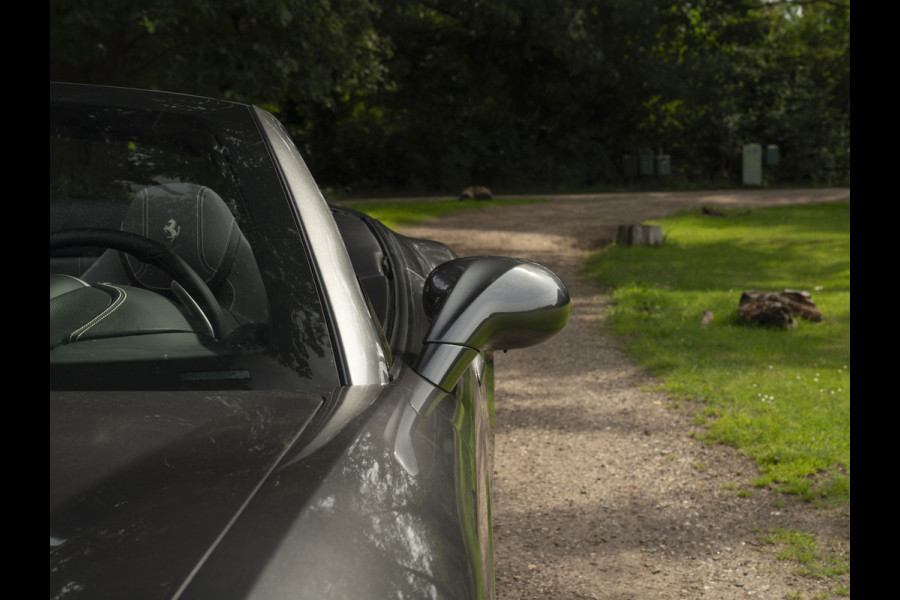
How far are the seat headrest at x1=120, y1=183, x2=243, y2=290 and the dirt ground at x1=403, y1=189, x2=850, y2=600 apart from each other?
5.85 ft

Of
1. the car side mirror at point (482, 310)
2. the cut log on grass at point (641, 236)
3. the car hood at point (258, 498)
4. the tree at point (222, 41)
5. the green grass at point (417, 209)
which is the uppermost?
the tree at point (222, 41)

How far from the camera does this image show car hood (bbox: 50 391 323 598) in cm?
107

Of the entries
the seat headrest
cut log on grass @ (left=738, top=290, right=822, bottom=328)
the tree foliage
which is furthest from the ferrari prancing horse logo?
the tree foliage

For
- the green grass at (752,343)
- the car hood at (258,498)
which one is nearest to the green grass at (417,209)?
the green grass at (752,343)

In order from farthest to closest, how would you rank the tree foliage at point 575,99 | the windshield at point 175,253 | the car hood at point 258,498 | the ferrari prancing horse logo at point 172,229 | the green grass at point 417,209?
the tree foliage at point 575,99 < the green grass at point 417,209 < the ferrari prancing horse logo at point 172,229 < the windshield at point 175,253 < the car hood at point 258,498

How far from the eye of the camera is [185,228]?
1.99m

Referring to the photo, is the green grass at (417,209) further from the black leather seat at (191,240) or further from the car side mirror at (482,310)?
the car side mirror at (482,310)

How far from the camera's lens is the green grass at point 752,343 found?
461 cm

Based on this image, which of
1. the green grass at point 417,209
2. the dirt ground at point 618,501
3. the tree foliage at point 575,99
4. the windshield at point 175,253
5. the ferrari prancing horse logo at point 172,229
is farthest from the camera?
the tree foliage at point 575,99

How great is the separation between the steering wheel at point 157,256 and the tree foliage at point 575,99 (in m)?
26.2

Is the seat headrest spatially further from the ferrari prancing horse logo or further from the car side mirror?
the car side mirror

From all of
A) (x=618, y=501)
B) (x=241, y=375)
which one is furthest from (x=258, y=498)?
(x=618, y=501)
